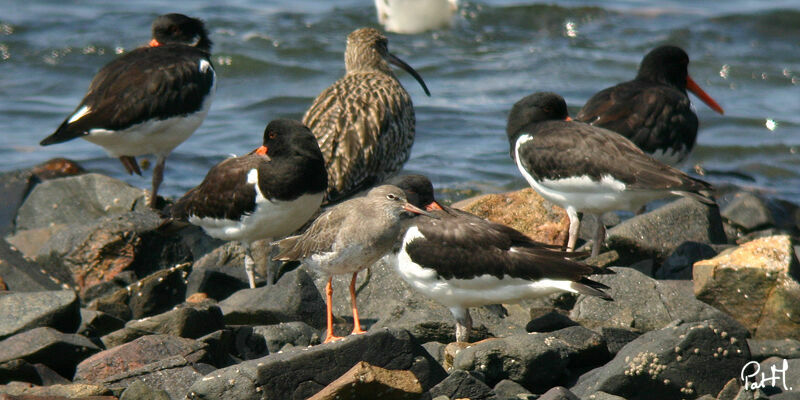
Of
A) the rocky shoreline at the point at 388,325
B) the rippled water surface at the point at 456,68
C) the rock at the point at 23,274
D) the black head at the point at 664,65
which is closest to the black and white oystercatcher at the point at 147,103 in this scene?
the rocky shoreline at the point at 388,325

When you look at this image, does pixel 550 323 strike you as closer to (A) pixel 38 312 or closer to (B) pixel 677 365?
(B) pixel 677 365

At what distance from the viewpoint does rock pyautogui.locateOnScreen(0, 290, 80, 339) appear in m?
6.21

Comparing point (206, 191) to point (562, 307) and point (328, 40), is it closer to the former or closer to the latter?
point (562, 307)

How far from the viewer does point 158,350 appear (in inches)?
226

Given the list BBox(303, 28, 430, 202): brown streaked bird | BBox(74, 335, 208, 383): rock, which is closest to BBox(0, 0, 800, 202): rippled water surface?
BBox(303, 28, 430, 202): brown streaked bird

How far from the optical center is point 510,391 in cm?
527

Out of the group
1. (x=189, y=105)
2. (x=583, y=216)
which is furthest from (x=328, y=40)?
(x=583, y=216)

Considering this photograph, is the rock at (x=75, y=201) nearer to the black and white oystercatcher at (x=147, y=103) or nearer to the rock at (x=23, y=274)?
the black and white oystercatcher at (x=147, y=103)

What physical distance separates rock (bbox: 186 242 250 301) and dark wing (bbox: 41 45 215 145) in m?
1.50

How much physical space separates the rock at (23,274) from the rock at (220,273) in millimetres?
1055

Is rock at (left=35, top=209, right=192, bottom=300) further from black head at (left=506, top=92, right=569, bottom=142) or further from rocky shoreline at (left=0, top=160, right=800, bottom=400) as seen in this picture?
black head at (left=506, top=92, right=569, bottom=142)

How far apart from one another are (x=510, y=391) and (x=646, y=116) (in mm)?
4332

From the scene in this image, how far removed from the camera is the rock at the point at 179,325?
6.18 meters
